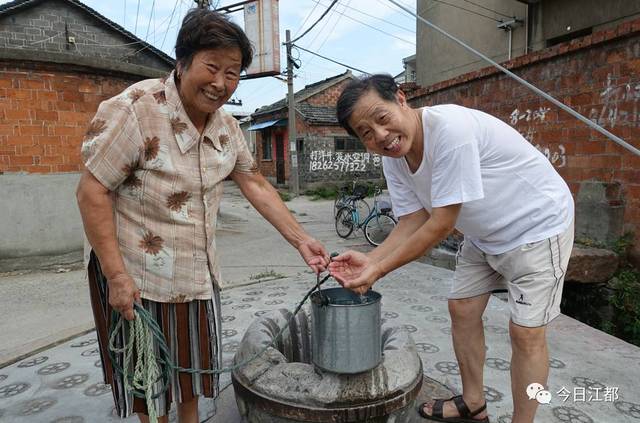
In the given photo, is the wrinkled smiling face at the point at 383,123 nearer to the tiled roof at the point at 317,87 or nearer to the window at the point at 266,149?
the tiled roof at the point at 317,87

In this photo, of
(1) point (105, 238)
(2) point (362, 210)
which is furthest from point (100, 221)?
(2) point (362, 210)

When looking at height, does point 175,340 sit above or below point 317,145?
below

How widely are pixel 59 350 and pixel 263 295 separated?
6.08 ft

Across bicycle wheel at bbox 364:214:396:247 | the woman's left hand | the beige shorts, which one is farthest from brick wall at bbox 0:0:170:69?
the beige shorts

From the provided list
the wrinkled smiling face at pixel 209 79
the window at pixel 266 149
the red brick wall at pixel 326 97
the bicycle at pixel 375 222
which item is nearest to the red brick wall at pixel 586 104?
the bicycle at pixel 375 222

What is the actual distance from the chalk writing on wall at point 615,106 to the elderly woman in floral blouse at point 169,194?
3709mm

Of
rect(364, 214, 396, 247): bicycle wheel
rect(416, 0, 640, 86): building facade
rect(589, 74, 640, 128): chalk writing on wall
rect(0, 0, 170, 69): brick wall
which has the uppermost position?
rect(0, 0, 170, 69): brick wall

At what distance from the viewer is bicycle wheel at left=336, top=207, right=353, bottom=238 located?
862 cm

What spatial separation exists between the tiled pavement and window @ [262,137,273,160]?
17073mm

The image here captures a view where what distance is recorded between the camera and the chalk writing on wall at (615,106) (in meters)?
3.88

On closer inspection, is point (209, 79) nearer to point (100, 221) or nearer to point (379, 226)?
point (100, 221)

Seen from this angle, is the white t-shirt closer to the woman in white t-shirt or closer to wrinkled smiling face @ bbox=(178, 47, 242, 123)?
the woman in white t-shirt

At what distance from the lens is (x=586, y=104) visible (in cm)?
433

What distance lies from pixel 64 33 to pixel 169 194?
15.7 metres
